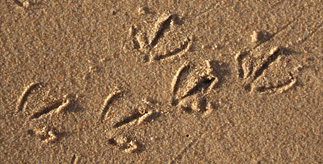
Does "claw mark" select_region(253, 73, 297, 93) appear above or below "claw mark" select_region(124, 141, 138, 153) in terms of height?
below

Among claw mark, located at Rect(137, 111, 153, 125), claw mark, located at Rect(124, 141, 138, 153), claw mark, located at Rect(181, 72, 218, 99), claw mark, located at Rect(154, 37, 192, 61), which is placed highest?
claw mark, located at Rect(154, 37, 192, 61)

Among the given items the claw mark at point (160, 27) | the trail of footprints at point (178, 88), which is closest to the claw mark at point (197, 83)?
the trail of footprints at point (178, 88)

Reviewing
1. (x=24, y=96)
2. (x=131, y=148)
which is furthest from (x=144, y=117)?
(x=24, y=96)

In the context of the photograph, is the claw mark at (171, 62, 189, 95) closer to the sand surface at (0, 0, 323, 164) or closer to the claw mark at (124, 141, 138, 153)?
the sand surface at (0, 0, 323, 164)

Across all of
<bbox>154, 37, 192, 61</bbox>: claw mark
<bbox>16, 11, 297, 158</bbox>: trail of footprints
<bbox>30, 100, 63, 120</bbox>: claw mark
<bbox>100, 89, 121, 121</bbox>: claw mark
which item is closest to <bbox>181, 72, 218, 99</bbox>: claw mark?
<bbox>16, 11, 297, 158</bbox>: trail of footprints

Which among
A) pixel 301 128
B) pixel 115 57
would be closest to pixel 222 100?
pixel 301 128

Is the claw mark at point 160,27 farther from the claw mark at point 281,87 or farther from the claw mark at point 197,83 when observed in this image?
the claw mark at point 281,87
